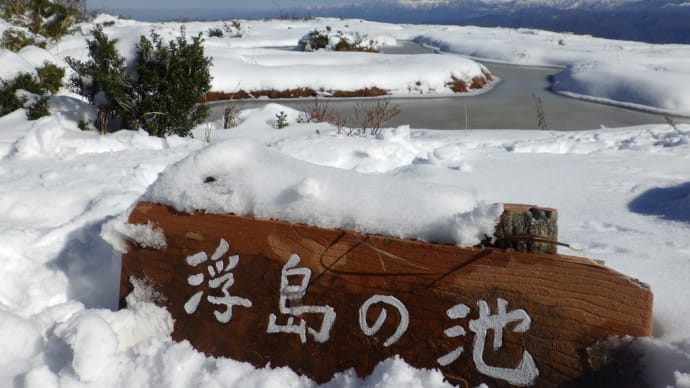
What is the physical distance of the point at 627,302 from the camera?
85 cm

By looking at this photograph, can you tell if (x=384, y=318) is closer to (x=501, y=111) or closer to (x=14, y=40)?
(x=501, y=111)

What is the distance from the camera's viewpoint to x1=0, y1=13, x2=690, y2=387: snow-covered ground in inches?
42.5

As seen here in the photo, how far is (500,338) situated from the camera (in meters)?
0.93

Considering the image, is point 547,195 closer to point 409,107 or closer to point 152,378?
point 152,378

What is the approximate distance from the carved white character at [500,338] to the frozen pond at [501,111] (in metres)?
5.02

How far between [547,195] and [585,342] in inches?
66.6

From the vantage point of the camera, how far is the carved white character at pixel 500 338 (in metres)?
0.92

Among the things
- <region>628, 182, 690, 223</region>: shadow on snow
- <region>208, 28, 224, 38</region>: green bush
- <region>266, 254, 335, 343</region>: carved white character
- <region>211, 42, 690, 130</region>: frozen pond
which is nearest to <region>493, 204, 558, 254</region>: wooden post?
<region>266, 254, 335, 343</region>: carved white character

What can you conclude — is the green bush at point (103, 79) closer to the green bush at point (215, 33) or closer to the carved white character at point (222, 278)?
the carved white character at point (222, 278)

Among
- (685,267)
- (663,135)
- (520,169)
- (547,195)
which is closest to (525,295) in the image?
(685,267)

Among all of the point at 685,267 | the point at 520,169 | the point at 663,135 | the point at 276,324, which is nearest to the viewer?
the point at 276,324

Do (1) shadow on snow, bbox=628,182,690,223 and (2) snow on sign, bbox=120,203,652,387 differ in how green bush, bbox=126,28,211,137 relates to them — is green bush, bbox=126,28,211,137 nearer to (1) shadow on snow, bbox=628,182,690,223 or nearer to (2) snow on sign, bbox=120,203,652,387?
(2) snow on sign, bbox=120,203,652,387

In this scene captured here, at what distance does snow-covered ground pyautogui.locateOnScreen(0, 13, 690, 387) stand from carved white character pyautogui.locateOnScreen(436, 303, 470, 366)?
0.14ft

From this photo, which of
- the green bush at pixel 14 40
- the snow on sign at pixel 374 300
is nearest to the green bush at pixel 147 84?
the snow on sign at pixel 374 300
